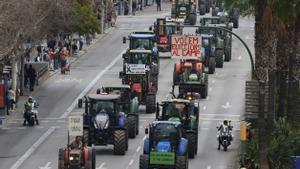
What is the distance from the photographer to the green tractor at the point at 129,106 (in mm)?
57344

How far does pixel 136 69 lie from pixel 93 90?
355 inches

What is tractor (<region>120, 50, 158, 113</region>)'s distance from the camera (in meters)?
66.2

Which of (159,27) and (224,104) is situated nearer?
(224,104)

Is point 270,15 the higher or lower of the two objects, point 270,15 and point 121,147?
the higher

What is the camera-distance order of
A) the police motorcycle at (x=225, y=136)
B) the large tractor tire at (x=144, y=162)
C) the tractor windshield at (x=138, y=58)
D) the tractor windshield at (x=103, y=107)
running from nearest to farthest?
the large tractor tire at (x=144, y=162) < the tractor windshield at (x=103, y=107) < the police motorcycle at (x=225, y=136) < the tractor windshield at (x=138, y=58)

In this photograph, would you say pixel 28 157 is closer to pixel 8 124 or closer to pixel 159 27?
pixel 8 124

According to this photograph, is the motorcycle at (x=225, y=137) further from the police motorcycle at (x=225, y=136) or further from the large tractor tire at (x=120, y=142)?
the large tractor tire at (x=120, y=142)

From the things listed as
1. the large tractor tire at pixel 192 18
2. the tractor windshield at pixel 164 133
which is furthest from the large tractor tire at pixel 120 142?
the large tractor tire at pixel 192 18

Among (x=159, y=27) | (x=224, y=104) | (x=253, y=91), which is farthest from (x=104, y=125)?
(x=159, y=27)

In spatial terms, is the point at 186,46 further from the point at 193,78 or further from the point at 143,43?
the point at 143,43

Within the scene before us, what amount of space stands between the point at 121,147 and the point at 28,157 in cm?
425

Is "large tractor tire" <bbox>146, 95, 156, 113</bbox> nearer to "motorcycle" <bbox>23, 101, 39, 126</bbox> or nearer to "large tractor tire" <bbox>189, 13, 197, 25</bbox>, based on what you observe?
"motorcycle" <bbox>23, 101, 39, 126</bbox>

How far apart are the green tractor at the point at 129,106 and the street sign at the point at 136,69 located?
6.62 meters

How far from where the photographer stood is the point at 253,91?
41781 mm
